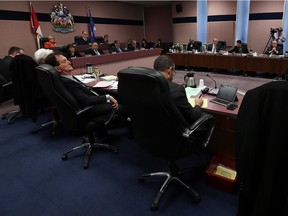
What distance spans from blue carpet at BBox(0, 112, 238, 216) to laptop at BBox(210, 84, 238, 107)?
69 centimetres

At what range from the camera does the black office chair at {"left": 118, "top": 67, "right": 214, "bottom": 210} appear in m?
1.29

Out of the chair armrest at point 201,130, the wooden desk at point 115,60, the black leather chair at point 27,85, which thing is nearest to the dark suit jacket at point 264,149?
the chair armrest at point 201,130

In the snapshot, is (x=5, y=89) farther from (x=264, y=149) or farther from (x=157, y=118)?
(x=264, y=149)

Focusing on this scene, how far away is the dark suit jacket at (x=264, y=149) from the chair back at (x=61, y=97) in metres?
1.45

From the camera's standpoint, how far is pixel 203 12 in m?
9.07

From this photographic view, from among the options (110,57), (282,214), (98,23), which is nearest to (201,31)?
(98,23)

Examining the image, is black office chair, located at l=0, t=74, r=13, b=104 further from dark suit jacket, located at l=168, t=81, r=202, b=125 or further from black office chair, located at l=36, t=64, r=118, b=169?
dark suit jacket, located at l=168, t=81, r=202, b=125

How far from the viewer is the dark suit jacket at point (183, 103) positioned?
1458 millimetres

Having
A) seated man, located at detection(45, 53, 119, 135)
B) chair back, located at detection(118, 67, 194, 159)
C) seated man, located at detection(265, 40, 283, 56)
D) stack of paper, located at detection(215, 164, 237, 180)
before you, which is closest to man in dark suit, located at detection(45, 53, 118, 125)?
seated man, located at detection(45, 53, 119, 135)

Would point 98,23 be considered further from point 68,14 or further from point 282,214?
point 282,214

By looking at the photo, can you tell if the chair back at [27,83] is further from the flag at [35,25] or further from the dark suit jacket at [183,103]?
the flag at [35,25]

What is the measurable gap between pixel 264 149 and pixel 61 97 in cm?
162

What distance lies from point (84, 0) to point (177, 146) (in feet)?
26.2

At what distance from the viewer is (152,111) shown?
1360 millimetres
